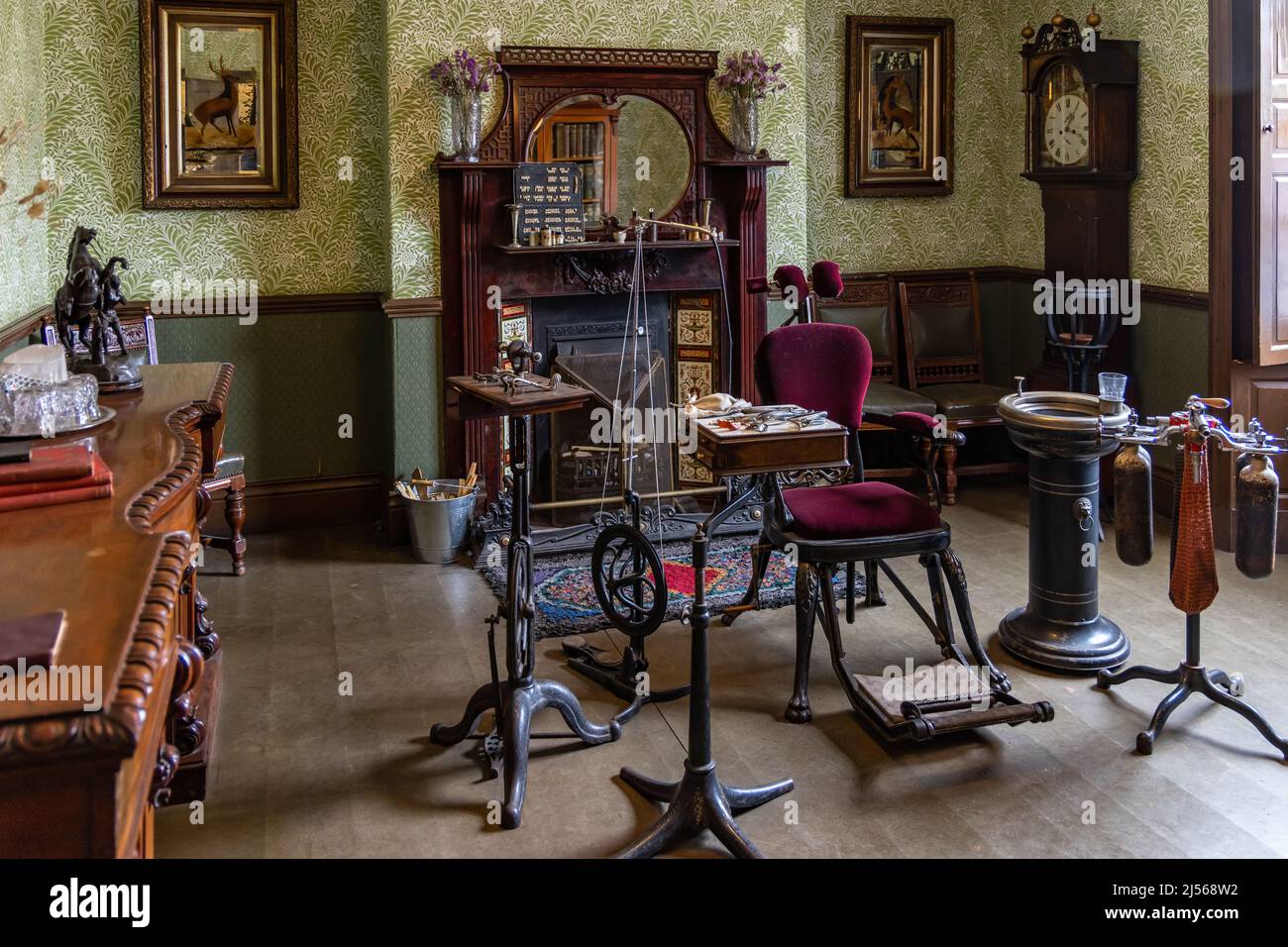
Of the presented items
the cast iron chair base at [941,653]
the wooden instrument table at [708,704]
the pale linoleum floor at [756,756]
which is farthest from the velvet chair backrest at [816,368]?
the pale linoleum floor at [756,756]

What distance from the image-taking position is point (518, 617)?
364 cm

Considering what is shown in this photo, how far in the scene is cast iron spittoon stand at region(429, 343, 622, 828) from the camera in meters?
3.47

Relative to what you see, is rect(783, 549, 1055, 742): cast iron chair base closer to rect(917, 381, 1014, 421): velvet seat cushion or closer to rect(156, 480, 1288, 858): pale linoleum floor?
rect(156, 480, 1288, 858): pale linoleum floor

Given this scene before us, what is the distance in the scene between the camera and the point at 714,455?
3537 mm

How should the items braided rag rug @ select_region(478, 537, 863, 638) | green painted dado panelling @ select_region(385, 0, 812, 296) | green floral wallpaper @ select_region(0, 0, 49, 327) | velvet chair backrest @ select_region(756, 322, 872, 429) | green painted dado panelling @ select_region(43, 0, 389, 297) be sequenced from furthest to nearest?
1. green painted dado panelling @ select_region(385, 0, 812, 296)
2. green painted dado panelling @ select_region(43, 0, 389, 297)
3. braided rag rug @ select_region(478, 537, 863, 638)
4. green floral wallpaper @ select_region(0, 0, 49, 327)
5. velvet chair backrest @ select_region(756, 322, 872, 429)

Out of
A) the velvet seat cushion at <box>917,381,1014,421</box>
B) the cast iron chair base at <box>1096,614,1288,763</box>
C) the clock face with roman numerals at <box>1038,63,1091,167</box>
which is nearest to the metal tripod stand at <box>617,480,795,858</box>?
the cast iron chair base at <box>1096,614,1288,763</box>

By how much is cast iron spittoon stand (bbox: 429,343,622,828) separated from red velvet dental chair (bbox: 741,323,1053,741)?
825mm

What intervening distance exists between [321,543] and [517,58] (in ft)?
8.50

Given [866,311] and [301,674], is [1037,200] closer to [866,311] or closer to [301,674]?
[866,311]

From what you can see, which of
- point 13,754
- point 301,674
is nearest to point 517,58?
point 301,674

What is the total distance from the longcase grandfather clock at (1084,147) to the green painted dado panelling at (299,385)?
3645 mm

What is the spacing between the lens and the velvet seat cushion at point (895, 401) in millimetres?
6453

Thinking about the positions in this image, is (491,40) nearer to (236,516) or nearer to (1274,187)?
(236,516)

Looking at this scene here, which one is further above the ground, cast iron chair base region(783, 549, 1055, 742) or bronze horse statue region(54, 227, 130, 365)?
bronze horse statue region(54, 227, 130, 365)
